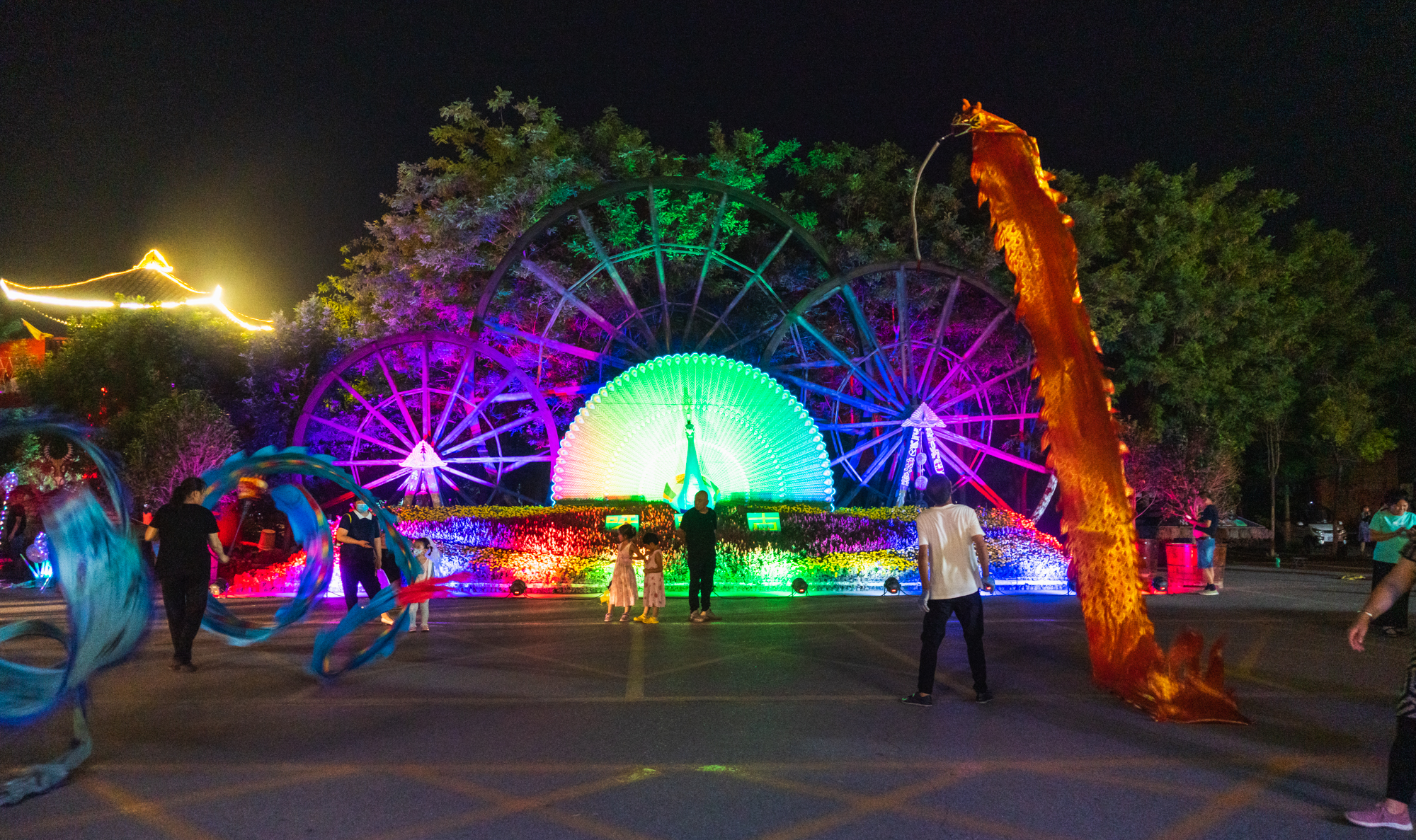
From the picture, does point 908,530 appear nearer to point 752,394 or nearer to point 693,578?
point 752,394

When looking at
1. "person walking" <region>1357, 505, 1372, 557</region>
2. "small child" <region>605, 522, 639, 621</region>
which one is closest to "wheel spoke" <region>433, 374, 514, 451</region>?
"small child" <region>605, 522, 639, 621</region>

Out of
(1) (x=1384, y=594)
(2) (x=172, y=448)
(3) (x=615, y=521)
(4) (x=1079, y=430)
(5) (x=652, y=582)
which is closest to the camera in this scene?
(1) (x=1384, y=594)

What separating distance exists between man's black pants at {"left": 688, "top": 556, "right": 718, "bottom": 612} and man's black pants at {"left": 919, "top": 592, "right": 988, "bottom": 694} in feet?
17.7

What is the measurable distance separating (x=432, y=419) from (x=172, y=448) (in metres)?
7.67

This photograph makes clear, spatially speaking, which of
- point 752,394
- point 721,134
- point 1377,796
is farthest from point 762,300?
point 1377,796

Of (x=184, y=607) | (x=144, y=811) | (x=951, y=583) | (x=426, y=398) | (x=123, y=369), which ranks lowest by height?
(x=144, y=811)

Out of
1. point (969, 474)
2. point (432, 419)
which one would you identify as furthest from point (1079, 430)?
point (432, 419)

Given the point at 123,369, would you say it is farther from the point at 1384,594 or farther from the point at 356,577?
the point at 1384,594

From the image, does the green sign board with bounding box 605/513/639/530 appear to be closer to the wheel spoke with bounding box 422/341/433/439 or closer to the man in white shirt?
the wheel spoke with bounding box 422/341/433/439

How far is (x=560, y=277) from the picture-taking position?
27469 mm

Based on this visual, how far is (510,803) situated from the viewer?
5008 millimetres

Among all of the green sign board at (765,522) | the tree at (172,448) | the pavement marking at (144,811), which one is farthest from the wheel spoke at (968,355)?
the pavement marking at (144,811)

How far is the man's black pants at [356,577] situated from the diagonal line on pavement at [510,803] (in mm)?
6192

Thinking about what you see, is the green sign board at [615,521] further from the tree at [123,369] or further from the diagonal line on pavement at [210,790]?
the tree at [123,369]
